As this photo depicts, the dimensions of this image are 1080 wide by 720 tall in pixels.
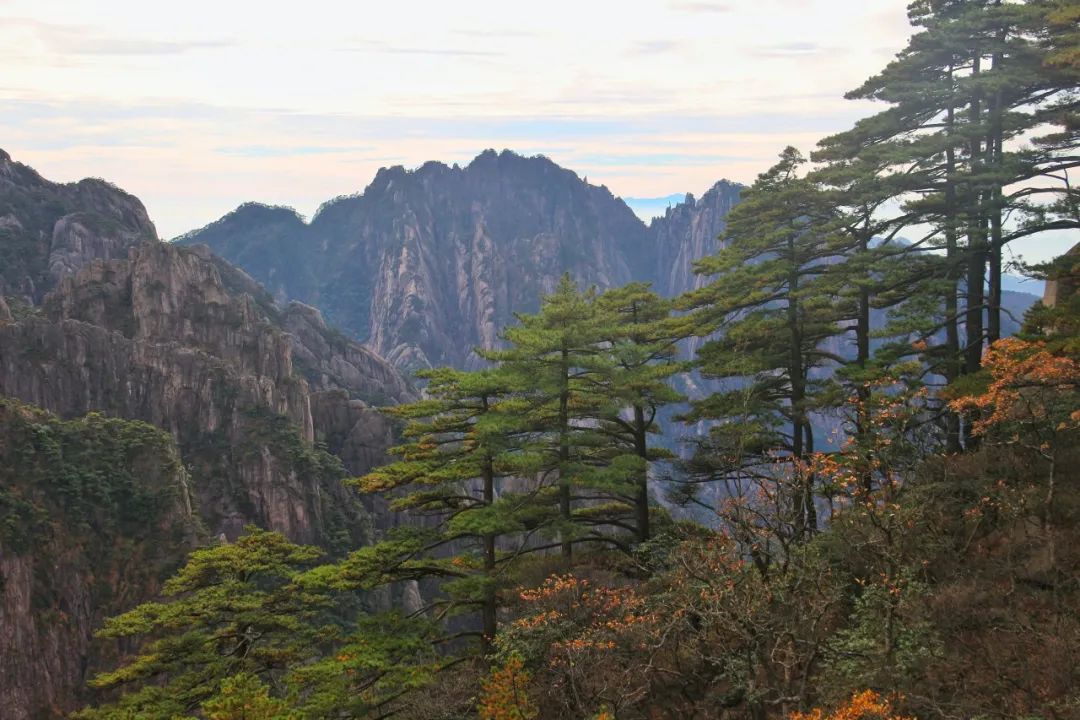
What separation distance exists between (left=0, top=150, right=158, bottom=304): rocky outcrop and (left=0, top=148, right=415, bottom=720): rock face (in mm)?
356

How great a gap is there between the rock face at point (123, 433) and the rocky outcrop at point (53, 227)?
1.17ft

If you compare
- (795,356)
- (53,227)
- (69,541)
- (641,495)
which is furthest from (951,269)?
(53,227)

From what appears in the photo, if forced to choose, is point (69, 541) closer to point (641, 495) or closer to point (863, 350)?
point (641, 495)

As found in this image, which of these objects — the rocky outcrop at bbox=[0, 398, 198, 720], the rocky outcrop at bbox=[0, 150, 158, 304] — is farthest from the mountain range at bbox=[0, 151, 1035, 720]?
the rocky outcrop at bbox=[0, 150, 158, 304]

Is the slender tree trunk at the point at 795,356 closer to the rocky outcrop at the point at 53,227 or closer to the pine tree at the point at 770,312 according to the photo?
the pine tree at the point at 770,312

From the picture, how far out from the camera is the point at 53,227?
144500 millimetres

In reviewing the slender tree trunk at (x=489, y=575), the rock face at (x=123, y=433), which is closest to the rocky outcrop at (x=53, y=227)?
the rock face at (x=123, y=433)

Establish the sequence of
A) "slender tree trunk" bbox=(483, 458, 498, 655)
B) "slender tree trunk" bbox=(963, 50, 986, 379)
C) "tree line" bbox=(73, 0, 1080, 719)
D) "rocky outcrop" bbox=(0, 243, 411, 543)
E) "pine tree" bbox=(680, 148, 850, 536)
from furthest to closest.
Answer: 1. "rocky outcrop" bbox=(0, 243, 411, 543)
2. "pine tree" bbox=(680, 148, 850, 536)
3. "slender tree trunk" bbox=(963, 50, 986, 379)
4. "slender tree trunk" bbox=(483, 458, 498, 655)
5. "tree line" bbox=(73, 0, 1080, 719)

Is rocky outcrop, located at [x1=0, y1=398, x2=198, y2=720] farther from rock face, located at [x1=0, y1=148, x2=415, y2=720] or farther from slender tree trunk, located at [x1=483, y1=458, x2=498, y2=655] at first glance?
slender tree trunk, located at [x1=483, y1=458, x2=498, y2=655]

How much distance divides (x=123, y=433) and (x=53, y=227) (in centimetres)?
8685

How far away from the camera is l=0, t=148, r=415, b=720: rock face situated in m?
65.1

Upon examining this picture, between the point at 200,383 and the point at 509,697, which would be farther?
the point at 200,383

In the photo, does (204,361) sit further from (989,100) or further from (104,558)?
(989,100)

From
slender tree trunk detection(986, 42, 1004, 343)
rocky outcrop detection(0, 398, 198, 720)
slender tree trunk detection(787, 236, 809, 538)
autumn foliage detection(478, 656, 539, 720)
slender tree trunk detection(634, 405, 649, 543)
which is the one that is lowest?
rocky outcrop detection(0, 398, 198, 720)
